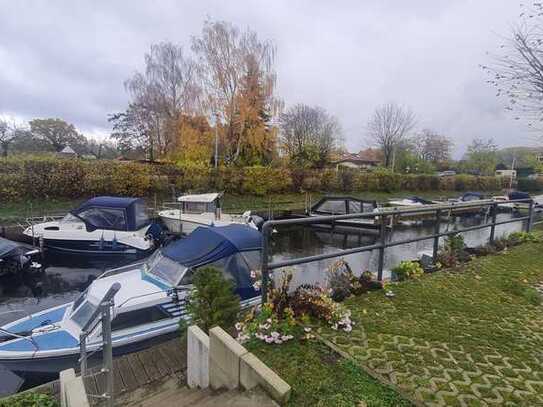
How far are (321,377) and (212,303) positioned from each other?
1683 millimetres

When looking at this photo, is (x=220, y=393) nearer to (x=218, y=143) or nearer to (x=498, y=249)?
(x=498, y=249)

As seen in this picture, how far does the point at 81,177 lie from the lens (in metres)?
15.5

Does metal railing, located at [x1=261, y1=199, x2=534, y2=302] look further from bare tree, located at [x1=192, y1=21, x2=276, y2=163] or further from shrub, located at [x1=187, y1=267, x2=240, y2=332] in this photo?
bare tree, located at [x1=192, y1=21, x2=276, y2=163]

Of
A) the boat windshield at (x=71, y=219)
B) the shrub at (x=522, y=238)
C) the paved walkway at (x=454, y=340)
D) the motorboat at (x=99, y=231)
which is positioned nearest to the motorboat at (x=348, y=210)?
the shrub at (x=522, y=238)

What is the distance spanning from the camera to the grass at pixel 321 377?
→ 192cm

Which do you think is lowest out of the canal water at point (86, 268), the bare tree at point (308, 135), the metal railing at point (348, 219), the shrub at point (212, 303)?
the canal water at point (86, 268)

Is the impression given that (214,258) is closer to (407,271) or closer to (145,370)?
(145,370)

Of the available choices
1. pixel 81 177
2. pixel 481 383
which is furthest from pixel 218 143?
pixel 481 383

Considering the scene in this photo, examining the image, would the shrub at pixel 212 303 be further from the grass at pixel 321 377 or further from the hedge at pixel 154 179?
the hedge at pixel 154 179

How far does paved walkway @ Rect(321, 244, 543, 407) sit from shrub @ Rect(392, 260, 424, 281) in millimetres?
138

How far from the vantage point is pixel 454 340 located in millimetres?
2711

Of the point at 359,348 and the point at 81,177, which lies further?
the point at 81,177

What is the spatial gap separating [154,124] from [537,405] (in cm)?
2806

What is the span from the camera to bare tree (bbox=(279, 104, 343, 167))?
1169 inches
